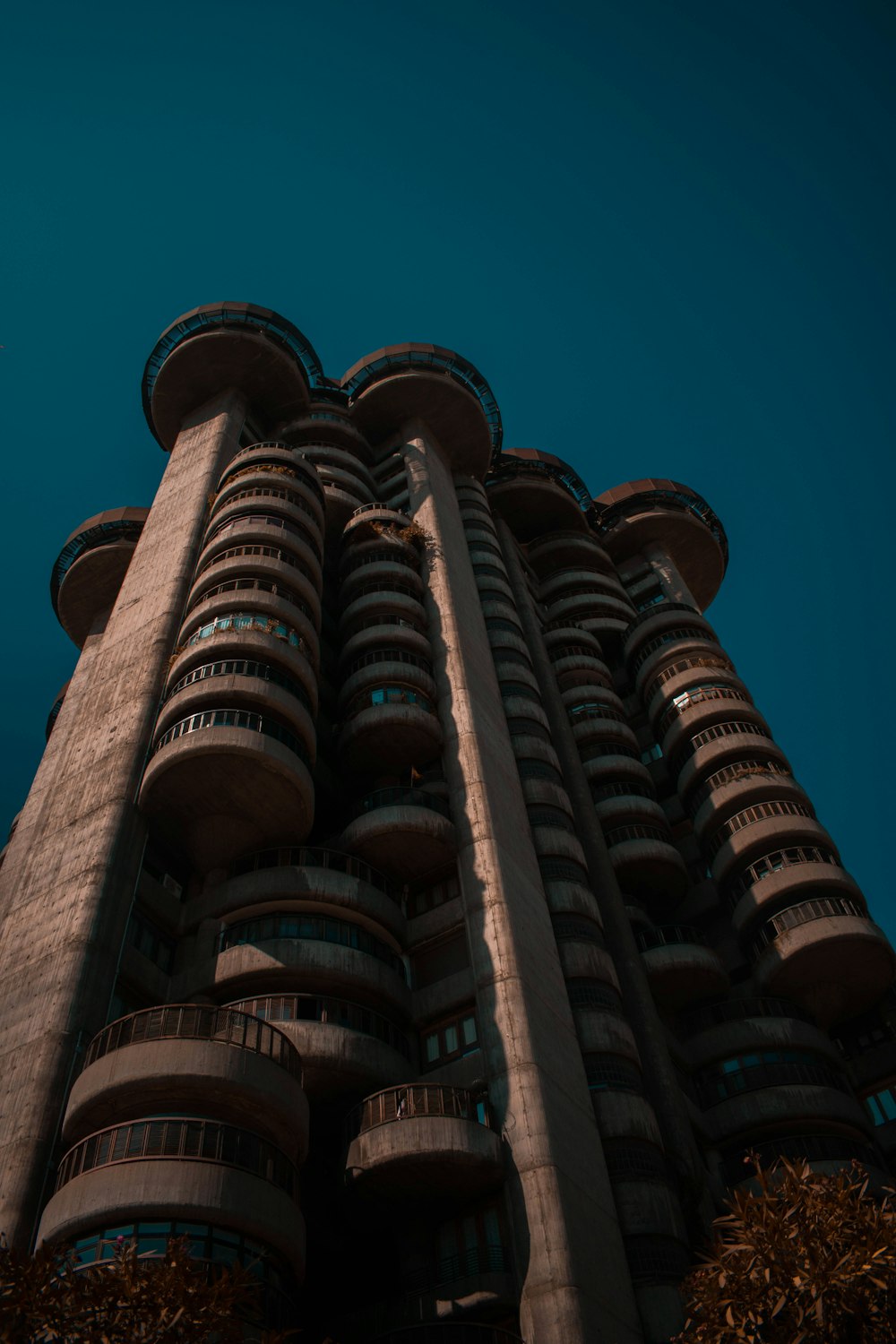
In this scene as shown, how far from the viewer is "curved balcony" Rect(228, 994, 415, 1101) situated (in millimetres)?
31031

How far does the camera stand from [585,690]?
5978cm

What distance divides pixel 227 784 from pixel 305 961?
707 cm

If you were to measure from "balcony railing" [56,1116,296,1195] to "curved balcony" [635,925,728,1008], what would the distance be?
2115cm

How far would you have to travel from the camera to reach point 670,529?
265ft

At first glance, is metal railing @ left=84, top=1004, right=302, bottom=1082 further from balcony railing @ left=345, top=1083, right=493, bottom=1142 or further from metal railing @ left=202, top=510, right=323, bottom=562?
metal railing @ left=202, top=510, right=323, bottom=562

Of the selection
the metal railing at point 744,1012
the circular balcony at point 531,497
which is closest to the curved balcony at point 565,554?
the circular balcony at point 531,497

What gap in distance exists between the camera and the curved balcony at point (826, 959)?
135 feet

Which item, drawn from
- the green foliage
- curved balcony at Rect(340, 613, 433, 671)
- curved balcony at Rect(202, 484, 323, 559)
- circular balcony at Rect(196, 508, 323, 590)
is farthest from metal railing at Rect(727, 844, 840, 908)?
the green foliage

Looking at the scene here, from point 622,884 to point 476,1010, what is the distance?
1722cm

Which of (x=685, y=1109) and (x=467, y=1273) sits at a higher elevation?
(x=685, y=1109)

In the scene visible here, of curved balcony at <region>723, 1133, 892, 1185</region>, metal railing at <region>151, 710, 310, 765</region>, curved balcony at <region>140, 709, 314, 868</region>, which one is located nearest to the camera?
curved balcony at <region>140, 709, 314, 868</region>

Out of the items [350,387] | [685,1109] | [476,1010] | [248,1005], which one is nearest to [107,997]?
[248,1005]

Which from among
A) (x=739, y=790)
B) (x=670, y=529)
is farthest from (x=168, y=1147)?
(x=670, y=529)

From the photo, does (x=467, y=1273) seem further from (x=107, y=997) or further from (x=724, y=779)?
(x=724, y=779)
